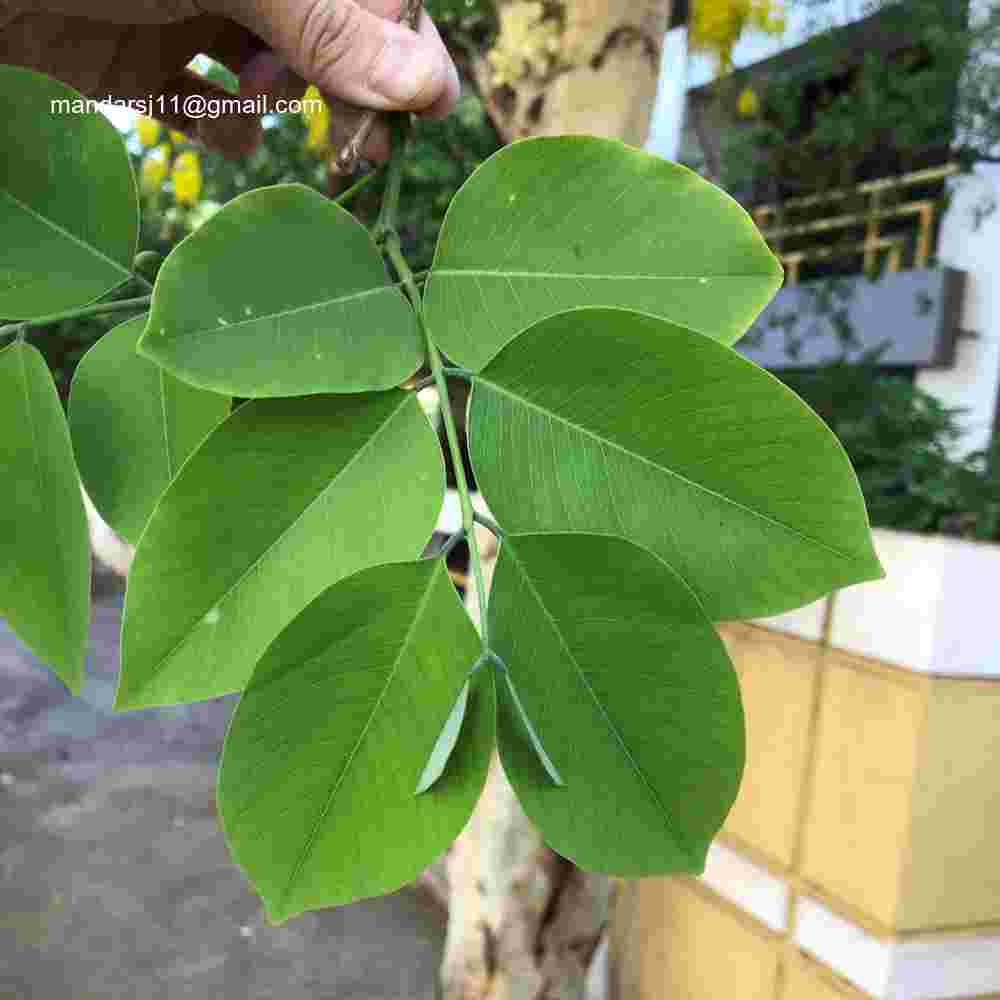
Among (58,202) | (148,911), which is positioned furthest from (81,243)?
(148,911)

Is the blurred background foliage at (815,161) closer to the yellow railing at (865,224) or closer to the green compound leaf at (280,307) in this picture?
the yellow railing at (865,224)

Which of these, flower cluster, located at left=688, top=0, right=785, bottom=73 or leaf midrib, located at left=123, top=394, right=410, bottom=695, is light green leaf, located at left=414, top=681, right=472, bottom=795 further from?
flower cluster, located at left=688, top=0, right=785, bottom=73

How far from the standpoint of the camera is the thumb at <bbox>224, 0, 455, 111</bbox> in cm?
31

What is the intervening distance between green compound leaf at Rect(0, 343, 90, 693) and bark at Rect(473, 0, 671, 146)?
36.6 inches

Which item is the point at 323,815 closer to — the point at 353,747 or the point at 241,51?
the point at 353,747

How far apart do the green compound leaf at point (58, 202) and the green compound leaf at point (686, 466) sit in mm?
112

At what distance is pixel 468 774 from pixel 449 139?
5.91 ft

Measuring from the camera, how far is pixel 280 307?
8.0 inches

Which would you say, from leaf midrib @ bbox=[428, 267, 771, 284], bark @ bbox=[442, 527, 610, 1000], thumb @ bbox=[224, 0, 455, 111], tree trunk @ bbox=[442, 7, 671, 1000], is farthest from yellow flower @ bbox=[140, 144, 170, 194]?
leaf midrib @ bbox=[428, 267, 771, 284]

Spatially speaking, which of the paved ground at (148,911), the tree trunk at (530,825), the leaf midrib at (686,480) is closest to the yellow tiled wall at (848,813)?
the tree trunk at (530,825)

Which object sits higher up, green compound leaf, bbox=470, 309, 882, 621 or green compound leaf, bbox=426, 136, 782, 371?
green compound leaf, bbox=426, 136, 782, 371

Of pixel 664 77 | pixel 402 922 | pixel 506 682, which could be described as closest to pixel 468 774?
pixel 506 682

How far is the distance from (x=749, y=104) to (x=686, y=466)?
1.84 meters

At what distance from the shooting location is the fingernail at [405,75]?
0.31 metres
